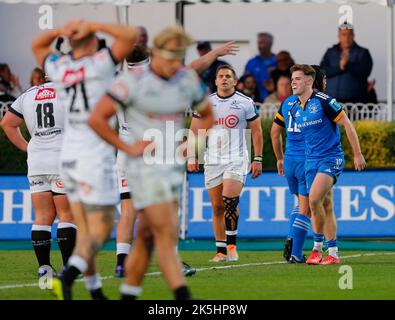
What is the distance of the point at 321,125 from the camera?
14461 mm

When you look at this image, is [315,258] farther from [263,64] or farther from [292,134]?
[263,64]

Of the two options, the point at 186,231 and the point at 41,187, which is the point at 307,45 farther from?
the point at 41,187

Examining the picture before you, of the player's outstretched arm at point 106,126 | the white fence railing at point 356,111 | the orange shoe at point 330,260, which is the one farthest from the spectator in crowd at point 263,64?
the player's outstretched arm at point 106,126

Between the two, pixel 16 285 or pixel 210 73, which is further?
pixel 210 73

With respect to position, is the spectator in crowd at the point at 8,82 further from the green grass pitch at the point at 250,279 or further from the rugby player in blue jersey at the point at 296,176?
the rugby player in blue jersey at the point at 296,176

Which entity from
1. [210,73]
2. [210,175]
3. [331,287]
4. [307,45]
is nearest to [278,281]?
[331,287]

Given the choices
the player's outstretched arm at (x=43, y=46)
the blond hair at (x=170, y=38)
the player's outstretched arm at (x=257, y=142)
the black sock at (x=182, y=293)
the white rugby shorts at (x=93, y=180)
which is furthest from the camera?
the player's outstretched arm at (x=257, y=142)

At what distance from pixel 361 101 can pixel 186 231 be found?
489 cm

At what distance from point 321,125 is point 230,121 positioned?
1346 mm

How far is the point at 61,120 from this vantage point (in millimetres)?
12672

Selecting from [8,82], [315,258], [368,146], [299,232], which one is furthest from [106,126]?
[8,82]

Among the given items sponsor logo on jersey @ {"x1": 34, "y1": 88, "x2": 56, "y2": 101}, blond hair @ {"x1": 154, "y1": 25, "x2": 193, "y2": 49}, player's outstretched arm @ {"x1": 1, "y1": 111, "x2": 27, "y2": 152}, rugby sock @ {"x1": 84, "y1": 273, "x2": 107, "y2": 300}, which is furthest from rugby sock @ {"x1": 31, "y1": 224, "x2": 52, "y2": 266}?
blond hair @ {"x1": 154, "y1": 25, "x2": 193, "y2": 49}

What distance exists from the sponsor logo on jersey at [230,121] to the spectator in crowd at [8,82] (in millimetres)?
8209

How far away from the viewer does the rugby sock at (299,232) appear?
1456 cm
